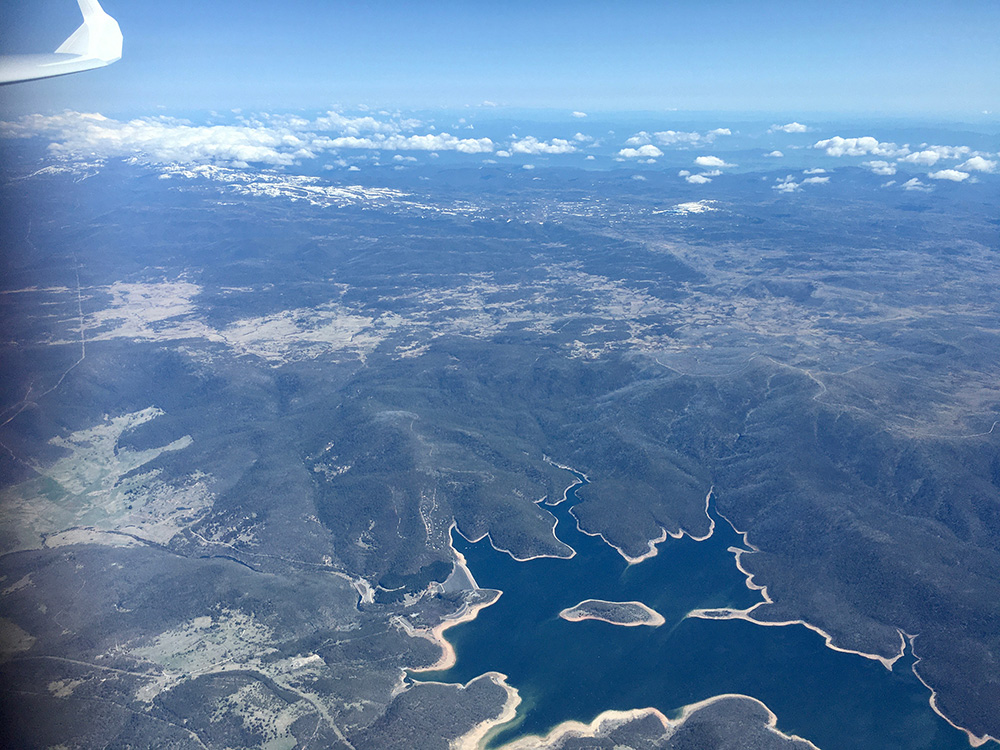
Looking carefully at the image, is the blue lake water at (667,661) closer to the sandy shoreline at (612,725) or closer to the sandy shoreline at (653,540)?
the sandy shoreline at (612,725)

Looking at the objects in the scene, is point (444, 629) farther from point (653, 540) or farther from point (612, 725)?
point (653, 540)

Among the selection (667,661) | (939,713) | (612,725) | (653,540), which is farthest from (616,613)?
(939,713)

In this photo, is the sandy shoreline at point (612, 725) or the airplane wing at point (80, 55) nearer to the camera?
the airplane wing at point (80, 55)

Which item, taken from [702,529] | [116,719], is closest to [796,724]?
[702,529]

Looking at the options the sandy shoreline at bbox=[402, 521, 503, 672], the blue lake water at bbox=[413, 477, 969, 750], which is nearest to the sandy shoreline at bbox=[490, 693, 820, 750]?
the blue lake water at bbox=[413, 477, 969, 750]

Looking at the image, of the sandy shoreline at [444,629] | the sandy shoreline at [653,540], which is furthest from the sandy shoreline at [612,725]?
the sandy shoreline at [653,540]

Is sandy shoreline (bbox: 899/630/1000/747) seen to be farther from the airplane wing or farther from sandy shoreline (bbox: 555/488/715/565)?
the airplane wing
